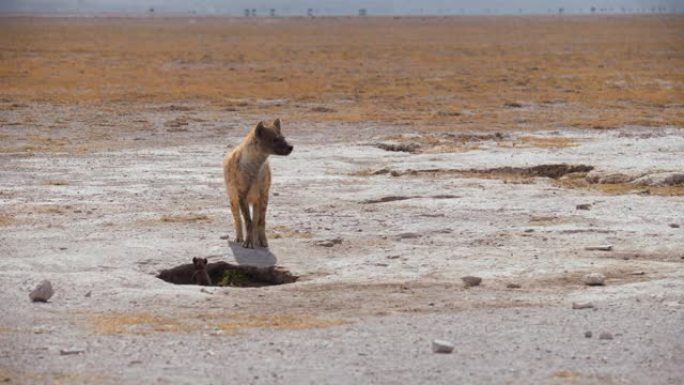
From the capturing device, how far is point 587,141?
23969mm

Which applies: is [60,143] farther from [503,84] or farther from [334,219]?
[503,84]

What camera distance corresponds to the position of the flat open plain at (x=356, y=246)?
882cm

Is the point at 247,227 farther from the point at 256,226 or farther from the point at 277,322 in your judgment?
the point at 277,322

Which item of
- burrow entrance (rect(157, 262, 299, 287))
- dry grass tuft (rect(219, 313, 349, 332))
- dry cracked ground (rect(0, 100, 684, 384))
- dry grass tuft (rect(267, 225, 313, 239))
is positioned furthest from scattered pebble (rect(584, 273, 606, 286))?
dry grass tuft (rect(267, 225, 313, 239))

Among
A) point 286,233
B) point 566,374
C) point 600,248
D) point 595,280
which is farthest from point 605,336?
point 286,233

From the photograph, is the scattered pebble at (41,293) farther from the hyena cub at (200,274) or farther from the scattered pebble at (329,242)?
the scattered pebble at (329,242)

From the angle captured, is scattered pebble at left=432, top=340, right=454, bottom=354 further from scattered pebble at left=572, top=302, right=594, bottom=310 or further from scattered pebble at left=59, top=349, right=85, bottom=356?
scattered pebble at left=59, top=349, right=85, bottom=356

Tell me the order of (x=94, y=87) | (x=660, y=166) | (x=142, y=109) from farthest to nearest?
(x=94, y=87), (x=142, y=109), (x=660, y=166)

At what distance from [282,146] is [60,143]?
11.8 m

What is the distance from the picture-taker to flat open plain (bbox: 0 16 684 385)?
882 centimetres

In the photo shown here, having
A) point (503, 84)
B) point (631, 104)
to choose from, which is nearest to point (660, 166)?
point (631, 104)

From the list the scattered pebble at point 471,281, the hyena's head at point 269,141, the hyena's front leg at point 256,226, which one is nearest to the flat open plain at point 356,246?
the scattered pebble at point 471,281

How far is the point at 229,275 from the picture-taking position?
12.7 meters

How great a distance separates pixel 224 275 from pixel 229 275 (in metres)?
0.06
